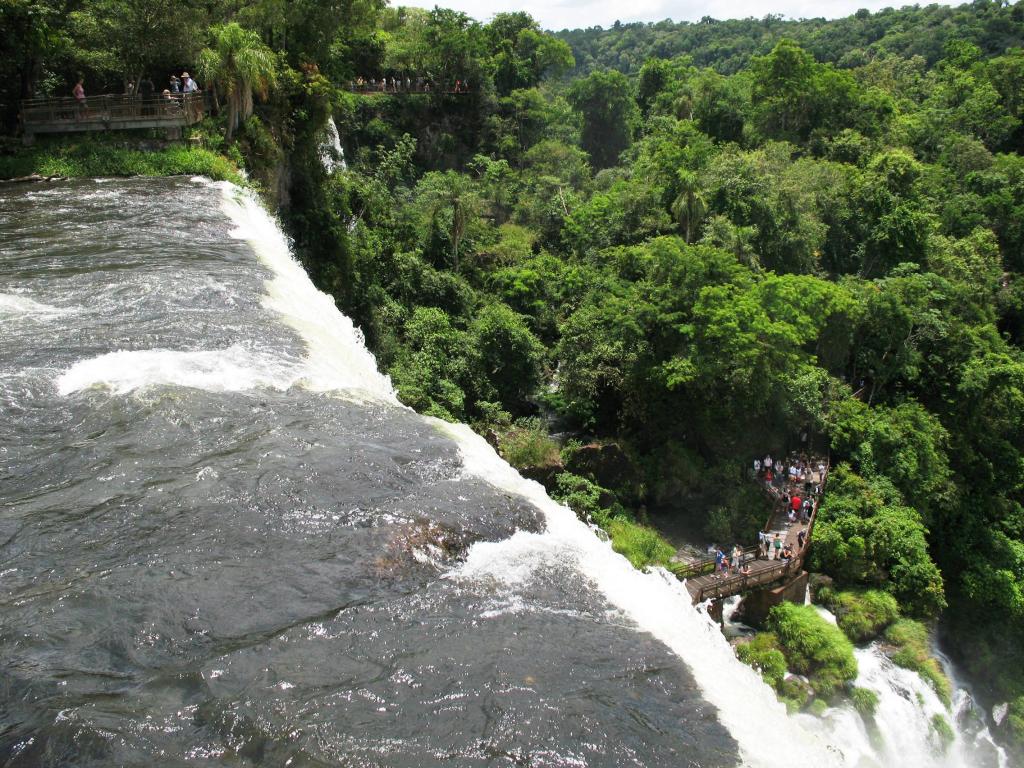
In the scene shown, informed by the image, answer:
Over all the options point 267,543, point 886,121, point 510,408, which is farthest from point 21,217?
point 886,121

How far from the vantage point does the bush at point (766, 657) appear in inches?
674

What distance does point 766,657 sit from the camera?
683 inches

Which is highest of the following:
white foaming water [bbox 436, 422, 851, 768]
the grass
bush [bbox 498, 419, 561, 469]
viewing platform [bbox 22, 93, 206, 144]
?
viewing platform [bbox 22, 93, 206, 144]

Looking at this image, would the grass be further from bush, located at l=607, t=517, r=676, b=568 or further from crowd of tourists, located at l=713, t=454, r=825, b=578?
crowd of tourists, located at l=713, t=454, r=825, b=578

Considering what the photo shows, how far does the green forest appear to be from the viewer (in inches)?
848

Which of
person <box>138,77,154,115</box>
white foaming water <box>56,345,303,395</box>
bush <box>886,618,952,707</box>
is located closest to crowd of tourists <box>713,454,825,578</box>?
bush <box>886,618,952,707</box>

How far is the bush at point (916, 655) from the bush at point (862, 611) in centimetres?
34

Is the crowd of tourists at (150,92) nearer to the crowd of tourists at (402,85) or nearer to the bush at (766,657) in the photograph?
the bush at (766,657)

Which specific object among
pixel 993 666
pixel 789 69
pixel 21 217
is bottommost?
pixel 993 666

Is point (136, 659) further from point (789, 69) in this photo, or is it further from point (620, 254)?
point (789, 69)

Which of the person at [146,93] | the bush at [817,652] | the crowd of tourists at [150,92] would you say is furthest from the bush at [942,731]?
the person at [146,93]

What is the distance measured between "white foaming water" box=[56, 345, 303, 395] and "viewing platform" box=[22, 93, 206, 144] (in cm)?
1352

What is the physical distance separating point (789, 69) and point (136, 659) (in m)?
53.1

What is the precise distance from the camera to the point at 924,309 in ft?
95.6
